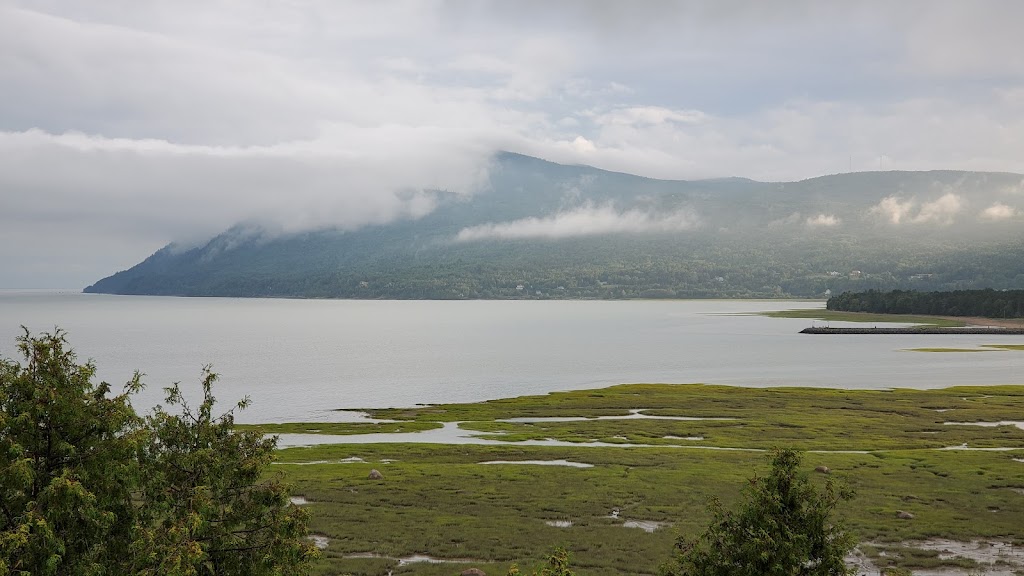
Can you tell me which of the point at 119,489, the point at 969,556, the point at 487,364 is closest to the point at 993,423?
the point at 969,556

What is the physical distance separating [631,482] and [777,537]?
27.8 metres

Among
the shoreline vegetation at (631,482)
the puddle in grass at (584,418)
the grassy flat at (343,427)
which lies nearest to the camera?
the shoreline vegetation at (631,482)

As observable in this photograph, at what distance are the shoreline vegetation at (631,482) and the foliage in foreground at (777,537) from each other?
6132 millimetres

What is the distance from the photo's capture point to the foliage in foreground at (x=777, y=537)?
14.0m

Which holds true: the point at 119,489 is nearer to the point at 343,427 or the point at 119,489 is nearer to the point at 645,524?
the point at 645,524

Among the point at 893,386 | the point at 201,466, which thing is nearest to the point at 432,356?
the point at 893,386

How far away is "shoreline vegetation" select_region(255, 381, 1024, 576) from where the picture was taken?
97.5 feet

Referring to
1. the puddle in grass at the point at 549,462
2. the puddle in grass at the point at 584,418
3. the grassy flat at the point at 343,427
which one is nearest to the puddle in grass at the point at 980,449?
the puddle in grass at the point at 584,418

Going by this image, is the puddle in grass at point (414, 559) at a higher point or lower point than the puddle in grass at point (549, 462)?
higher

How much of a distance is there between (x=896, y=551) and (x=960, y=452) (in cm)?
2502

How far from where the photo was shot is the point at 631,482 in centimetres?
4138

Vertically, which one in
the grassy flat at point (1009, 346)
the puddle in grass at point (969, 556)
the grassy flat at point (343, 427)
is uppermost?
the grassy flat at point (1009, 346)

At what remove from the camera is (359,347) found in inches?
6649

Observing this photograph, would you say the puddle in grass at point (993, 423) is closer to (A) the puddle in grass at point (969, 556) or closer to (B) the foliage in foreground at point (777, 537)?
(A) the puddle in grass at point (969, 556)
